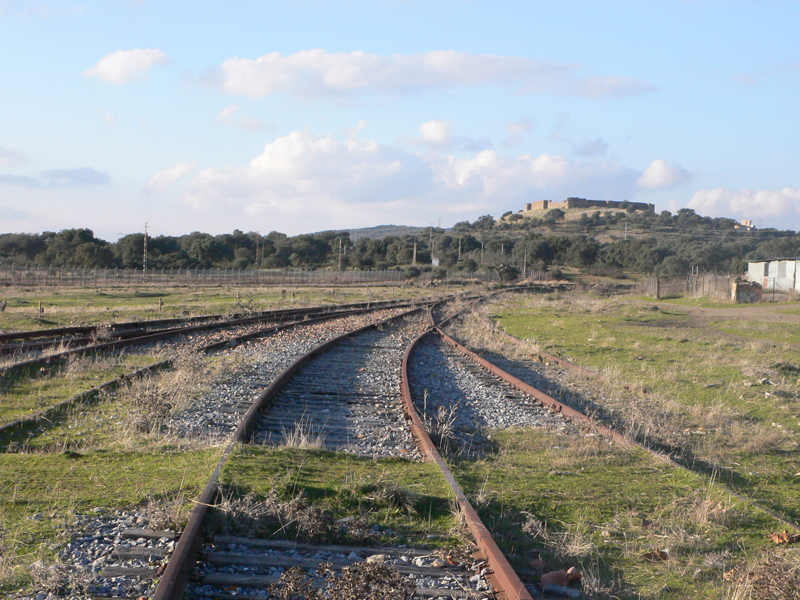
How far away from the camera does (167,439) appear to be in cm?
728

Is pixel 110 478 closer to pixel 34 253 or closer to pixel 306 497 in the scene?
pixel 306 497

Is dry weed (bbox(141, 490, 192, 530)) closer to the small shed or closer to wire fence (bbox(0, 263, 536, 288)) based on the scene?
wire fence (bbox(0, 263, 536, 288))

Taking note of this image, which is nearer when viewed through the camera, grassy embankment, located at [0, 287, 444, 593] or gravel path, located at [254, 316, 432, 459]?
grassy embankment, located at [0, 287, 444, 593]

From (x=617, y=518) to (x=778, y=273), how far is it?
6263cm

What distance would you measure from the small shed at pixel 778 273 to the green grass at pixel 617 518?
176 feet

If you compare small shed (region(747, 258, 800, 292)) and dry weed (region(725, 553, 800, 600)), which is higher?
small shed (region(747, 258, 800, 292))

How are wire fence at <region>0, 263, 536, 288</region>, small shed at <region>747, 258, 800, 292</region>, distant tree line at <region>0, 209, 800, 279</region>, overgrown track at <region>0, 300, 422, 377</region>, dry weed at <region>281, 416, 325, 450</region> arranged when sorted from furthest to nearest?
distant tree line at <region>0, 209, 800, 279</region>
small shed at <region>747, 258, 800, 292</region>
wire fence at <region>0, 263, 536, 288</region>
overgrown track at <region>0, 300, 422, 377</region>
dry weed at <region>281, 416, 325, 450</region>

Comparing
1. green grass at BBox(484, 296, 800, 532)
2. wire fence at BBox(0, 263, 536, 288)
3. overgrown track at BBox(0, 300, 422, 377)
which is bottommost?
green grass at BBox(484, 296, 800, 532)

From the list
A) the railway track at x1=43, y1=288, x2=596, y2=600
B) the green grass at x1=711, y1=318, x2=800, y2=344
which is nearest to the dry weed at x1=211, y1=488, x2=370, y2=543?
the railway track at x1=43, y1=288, x2=596, y2=600

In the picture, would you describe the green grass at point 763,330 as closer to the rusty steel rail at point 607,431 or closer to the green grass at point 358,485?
the rusty steel rail at point 607,431

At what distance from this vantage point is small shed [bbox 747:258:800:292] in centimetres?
5666

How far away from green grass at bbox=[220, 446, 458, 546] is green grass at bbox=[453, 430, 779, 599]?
352mm

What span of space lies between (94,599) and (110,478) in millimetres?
2368

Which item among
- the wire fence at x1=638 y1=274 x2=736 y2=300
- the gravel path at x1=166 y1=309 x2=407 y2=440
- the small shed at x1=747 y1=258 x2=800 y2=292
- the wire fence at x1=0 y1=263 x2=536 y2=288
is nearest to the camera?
the gravel path at x1=166 y1=309 x2=407 y2=440
